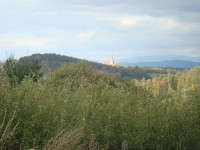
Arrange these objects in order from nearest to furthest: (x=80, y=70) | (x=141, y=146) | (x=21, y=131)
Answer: (x=21, y=131) < (x=141, y=146) < (x=80, y=70)

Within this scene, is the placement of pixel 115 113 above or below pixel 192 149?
above

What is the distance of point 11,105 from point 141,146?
13.3ft

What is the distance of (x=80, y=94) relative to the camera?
13.1 m

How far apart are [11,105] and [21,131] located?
0.76 m

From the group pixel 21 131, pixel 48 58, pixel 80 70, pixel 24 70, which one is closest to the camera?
pixel 21 131

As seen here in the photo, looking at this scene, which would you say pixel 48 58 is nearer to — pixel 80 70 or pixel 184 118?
pixel 80 70

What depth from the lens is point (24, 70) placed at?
30.9 meters

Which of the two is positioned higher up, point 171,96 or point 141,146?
point 171,96

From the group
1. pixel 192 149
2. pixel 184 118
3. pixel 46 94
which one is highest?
pixel 46 94

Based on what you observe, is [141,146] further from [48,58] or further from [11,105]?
[48,58]

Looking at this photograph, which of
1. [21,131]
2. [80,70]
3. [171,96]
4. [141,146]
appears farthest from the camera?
[80,70]

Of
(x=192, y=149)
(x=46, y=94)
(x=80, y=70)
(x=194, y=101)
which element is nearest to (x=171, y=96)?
(x=194, y=101)

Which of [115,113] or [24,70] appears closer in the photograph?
[115,113]

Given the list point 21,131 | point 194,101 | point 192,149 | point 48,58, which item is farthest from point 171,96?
point 48,58
